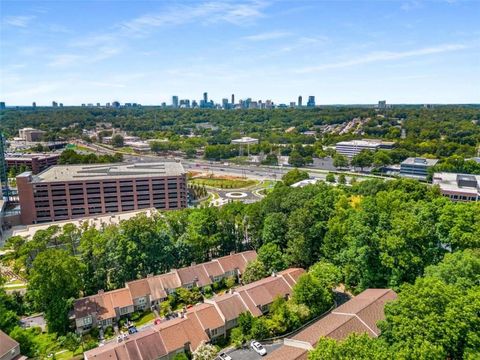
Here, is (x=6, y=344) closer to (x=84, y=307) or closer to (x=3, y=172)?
(x=84, y=307)

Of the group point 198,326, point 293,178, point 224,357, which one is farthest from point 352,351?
point 293,178

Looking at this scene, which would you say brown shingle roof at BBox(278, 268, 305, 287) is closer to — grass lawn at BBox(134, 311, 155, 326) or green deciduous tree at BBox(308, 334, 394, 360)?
grass lawn at BBox(134, 311, 155, 326)

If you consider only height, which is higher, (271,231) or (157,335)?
(271,231)

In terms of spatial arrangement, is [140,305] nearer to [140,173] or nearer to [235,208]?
[235,208]

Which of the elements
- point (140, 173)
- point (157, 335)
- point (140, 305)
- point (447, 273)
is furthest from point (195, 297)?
point (140, 173)

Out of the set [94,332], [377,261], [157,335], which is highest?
[377,261]

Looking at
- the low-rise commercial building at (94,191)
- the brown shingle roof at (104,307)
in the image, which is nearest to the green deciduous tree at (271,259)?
the brown shingle roof at (104,307)
